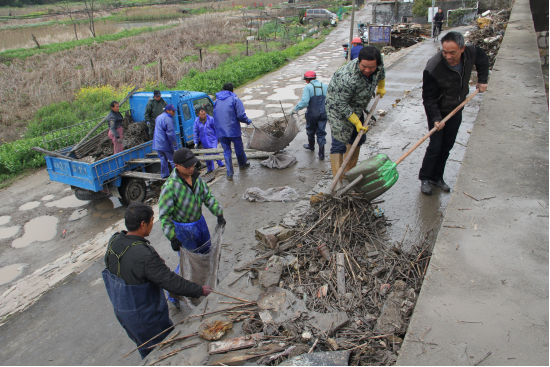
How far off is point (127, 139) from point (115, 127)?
504mm

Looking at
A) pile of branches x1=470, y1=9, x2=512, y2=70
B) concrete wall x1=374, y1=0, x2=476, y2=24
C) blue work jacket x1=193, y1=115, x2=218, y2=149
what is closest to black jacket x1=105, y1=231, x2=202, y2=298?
blue work jacket x1=193, y1=115, x2=218, y2=149

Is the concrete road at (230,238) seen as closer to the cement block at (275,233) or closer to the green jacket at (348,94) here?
the cement block at (275,233)

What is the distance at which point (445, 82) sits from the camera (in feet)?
13.1

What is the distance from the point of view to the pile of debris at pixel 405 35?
879 inches

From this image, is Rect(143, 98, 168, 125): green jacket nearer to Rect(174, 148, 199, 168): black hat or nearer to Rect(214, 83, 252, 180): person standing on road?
Rect(214, 83, 252, 180): person standing on road

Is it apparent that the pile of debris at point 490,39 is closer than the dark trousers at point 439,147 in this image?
No

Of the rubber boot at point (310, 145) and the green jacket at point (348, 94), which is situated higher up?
the green jacket at point (348, 94)

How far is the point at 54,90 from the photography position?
15914 mm

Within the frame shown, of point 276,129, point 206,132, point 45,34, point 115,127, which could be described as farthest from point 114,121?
point 45,34

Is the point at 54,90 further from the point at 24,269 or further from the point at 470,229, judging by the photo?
the point at 470,229

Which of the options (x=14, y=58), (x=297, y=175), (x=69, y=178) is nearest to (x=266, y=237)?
(x=297, y=175)

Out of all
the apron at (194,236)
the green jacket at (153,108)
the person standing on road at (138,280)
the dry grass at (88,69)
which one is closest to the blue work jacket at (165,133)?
the green jacket at (153,108)

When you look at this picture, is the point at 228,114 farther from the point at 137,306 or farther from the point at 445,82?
the point at 137,306

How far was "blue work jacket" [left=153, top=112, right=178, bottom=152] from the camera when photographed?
7160mm
